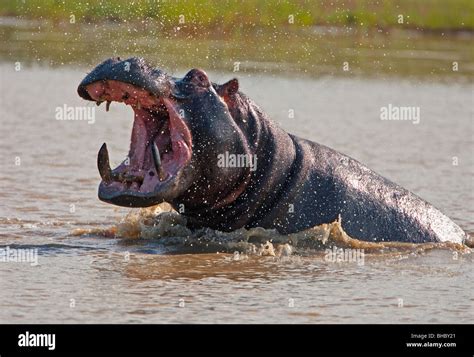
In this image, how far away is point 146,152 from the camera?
8820mm

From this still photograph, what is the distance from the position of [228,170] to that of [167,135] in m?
0.48

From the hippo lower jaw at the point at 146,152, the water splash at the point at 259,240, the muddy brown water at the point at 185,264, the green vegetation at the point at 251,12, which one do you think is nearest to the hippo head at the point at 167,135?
the hippo lower jaw at the point at 146,152

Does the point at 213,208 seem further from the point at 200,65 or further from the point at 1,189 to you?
the point at 200,65

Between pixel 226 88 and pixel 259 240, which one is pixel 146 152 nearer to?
pixel 226 88

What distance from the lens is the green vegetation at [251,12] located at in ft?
80.8

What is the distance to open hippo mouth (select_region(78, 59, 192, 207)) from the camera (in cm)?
848

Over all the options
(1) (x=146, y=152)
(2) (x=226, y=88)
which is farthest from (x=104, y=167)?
(2) (x=226, y=88)

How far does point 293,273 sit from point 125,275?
1.14 meters

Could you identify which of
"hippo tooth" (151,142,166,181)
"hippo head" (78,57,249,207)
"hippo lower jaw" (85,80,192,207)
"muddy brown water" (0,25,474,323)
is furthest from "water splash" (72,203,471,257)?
"hippo tooth" (151,142,166,181)

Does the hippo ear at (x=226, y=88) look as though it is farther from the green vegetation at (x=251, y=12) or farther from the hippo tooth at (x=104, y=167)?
the green vegetation at (x=251, y=12)

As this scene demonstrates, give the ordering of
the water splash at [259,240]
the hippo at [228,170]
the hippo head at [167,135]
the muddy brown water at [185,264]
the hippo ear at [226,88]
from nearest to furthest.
Result: the muddy brown water at [185,264] < the hippo head at [167,135] < the hippo at [228,170] < the hippo ear at [226,88] < the water splash at [259,240]

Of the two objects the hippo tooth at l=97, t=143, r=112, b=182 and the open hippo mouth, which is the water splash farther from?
the hippo tooth at l=97, t=143, r=112, b=182

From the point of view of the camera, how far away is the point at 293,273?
8852 mm

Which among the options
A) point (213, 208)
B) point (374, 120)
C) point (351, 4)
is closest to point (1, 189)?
point (213, 208)
